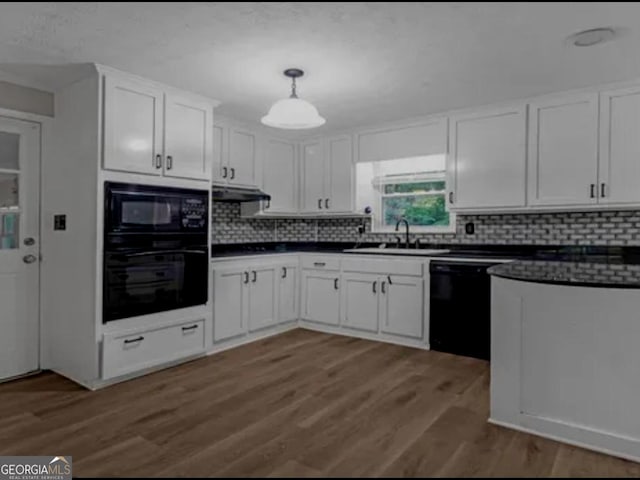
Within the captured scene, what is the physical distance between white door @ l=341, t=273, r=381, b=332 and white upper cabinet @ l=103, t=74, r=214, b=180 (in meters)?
1.71

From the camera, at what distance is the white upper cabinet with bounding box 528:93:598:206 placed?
342 cm

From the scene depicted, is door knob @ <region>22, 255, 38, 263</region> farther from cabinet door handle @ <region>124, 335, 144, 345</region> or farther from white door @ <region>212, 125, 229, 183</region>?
white door @ <region>212, 125, 229, 183</region>

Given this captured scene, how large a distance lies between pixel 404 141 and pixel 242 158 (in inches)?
64.1

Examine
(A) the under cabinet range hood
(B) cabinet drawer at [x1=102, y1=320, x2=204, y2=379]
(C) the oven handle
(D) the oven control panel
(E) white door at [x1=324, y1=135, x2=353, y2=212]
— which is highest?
(E) white door at [x1=324, y1=135, x2=353, y2=212]

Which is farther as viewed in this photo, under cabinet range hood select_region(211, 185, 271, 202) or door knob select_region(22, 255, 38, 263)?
→ under cabinet range hood select_region(211, 185, 271, 202)

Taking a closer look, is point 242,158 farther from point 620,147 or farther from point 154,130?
point 620,147

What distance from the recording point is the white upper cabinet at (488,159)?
12.2 ft

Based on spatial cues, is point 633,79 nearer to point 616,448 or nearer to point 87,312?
point 616,448

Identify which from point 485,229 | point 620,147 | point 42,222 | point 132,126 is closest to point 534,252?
point 485,229

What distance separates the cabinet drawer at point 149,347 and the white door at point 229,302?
0.22 m

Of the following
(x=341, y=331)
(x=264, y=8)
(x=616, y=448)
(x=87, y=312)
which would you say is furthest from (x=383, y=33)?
(x=341, y=331)

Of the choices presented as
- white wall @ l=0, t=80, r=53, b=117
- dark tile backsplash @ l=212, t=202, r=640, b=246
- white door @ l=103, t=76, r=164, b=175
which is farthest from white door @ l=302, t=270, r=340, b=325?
white wall @ l=0, t=80, r=53, b=117

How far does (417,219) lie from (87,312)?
10.6ft

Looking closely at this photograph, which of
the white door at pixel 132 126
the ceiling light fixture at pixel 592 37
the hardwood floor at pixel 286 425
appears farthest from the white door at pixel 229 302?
the ceiling light fixture at pixel 592 37
